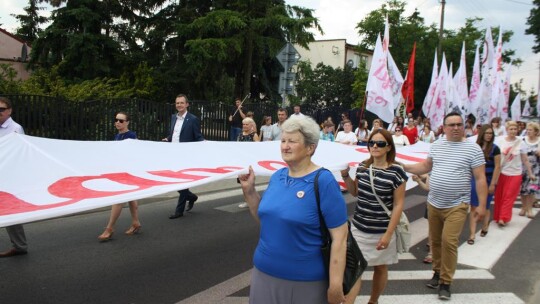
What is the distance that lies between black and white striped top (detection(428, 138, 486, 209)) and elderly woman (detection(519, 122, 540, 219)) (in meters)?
5.02

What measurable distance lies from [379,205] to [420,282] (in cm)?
169

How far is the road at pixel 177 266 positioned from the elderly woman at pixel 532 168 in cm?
161

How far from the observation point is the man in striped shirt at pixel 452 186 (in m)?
4.58

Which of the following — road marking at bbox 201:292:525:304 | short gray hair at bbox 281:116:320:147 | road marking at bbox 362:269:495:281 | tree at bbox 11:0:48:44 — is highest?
tree at bbox 11:0:48:44

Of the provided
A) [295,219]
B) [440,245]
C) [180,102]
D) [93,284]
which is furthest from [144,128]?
[295,219]

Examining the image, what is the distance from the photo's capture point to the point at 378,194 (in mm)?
3961

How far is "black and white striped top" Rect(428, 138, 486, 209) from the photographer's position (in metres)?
4.61

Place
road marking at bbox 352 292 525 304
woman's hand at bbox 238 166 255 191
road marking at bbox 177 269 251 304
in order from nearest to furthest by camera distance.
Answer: woman's hand at bbox 238 166 255 191 < road marking at bbox 177 269 251 304 < road marking at bbox 352 292 525 304

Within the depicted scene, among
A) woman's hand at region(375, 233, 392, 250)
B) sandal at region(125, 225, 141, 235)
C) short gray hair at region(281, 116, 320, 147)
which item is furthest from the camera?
sandal at region(125, 225, 141, 235)

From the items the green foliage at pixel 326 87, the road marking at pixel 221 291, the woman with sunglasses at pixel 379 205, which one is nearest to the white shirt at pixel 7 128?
the road marking at pixel 221 291

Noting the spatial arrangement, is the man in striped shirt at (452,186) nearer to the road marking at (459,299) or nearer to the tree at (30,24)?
the road marking at (459,299)

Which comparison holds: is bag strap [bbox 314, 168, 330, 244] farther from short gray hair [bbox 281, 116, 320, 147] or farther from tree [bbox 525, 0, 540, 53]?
tree [bbox 525, 0, 540, 53]

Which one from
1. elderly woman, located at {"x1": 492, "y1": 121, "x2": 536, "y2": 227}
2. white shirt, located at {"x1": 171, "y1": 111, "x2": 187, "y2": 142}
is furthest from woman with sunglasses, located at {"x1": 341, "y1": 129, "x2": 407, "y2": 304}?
elderly woman, located at {"x1": 492, "y1": 121, "x2": 536, "y2": 227}

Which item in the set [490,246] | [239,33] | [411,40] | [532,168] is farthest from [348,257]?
[411,40]
